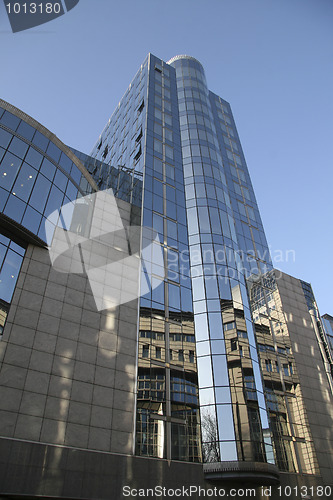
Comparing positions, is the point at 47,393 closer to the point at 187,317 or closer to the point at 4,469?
the point at 4,469

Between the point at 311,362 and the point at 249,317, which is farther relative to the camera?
the point at 311,362

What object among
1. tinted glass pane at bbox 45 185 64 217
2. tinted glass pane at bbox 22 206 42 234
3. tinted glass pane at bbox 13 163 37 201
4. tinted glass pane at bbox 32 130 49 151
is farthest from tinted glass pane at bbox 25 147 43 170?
tinted glass pane at bbox 22 206 42 234

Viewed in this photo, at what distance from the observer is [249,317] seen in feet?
111

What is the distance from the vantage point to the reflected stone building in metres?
21.9

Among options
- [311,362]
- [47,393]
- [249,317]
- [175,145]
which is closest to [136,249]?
[249,317]

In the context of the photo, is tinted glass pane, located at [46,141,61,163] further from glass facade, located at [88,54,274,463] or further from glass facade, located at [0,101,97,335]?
glass facade, located at [88,54,274,463]

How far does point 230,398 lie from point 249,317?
29.1 ft

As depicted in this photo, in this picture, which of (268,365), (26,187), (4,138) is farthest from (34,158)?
(268,365)

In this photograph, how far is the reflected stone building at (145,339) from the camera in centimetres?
2191

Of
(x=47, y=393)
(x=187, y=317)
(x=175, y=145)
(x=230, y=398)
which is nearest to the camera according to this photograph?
(x=47, y=393)

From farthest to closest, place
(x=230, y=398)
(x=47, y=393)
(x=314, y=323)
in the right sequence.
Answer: (x=314, y=323)
(x=230, y=398)
(x=47, y=393)

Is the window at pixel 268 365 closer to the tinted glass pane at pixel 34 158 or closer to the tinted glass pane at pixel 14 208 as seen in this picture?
the tinted glass pane at pixel 14 208

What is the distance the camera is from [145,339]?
28797 mm

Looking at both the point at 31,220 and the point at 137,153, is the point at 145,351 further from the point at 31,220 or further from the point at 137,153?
the point at 137,153
